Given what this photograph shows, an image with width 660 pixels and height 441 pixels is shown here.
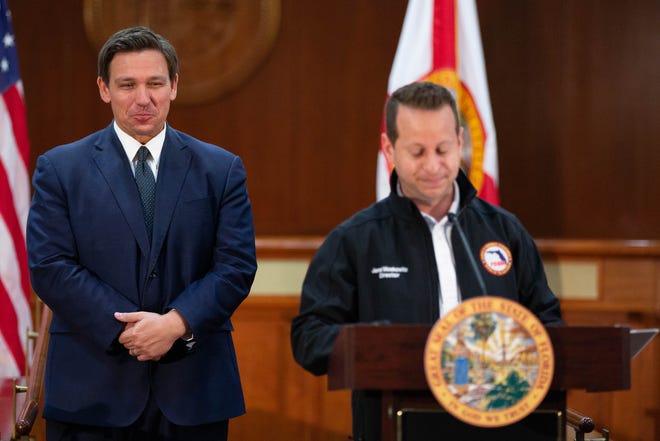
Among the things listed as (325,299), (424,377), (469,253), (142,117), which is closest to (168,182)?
(142,117)

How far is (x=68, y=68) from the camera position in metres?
5.53

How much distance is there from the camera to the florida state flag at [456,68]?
4531 mm

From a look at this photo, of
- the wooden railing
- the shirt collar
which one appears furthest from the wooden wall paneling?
the shirt collar

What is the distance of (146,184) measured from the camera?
269 cm

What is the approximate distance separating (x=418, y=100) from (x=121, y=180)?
2.86 ft

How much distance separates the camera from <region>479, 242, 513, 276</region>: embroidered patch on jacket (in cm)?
234

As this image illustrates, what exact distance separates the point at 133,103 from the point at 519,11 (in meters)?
3.22

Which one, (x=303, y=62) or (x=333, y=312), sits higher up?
(x=303, y=62)

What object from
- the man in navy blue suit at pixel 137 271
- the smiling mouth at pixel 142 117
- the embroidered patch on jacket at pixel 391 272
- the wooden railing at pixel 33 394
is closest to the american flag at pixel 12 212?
the wooden railing at pixel 33 394

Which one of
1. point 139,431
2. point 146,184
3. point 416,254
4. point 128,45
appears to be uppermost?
point 128,45

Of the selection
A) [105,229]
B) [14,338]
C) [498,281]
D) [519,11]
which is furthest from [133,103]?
[519,11]

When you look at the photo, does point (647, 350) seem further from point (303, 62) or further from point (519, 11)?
point (303, 62)

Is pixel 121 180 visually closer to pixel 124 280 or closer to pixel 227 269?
pixel 124 280

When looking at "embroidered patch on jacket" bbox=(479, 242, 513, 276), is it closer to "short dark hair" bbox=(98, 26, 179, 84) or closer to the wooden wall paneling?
"short dark hair" bbox=(98, 26, 179, 84)
